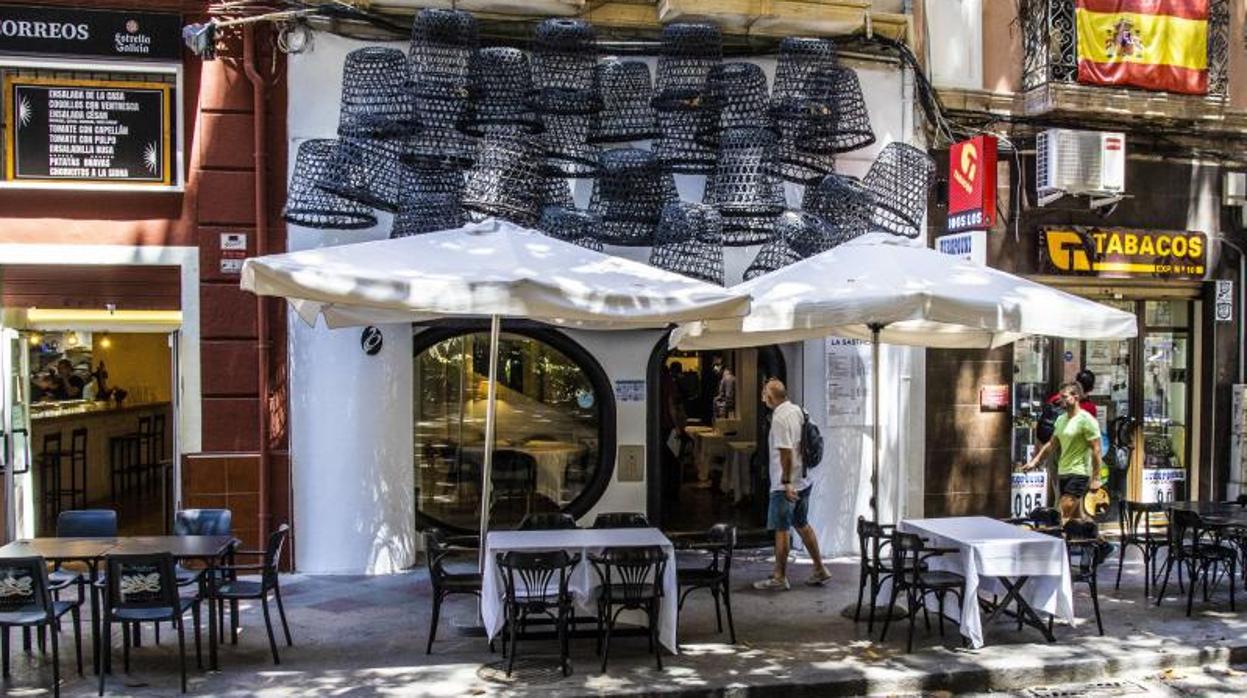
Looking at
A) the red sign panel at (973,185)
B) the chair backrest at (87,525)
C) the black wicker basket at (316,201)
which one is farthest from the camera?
the red sign panel at (973,185)

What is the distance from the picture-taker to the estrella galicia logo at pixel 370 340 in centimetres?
982

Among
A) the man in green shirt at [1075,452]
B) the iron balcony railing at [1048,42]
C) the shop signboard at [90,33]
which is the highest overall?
the iron balcony railing at [1048,42]

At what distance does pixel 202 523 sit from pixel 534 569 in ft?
9.54

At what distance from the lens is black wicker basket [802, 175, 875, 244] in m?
10.5

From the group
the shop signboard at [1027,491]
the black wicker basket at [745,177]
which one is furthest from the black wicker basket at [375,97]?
the shop signboard at [1027,491]

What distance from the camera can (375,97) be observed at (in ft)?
31.9

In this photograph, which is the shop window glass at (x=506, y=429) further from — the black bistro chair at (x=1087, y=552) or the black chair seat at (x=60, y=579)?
the black bistro chair at (x=1087, y=552)

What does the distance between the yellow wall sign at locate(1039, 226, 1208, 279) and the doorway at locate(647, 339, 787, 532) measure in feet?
11.9

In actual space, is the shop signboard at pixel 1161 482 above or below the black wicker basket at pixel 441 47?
below

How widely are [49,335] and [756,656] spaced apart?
7.40 metres

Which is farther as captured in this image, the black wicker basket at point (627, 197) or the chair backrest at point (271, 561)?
the black wicker basket at point (627, 197)

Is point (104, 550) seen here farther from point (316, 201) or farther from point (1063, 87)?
point (1063, 87)

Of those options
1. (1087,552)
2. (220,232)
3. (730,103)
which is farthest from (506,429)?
(1087,552)

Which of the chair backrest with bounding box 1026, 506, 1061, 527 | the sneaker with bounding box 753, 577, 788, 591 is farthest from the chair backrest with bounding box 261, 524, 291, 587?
the chair backrest with bounding box 1026, 506, 1061, 527
